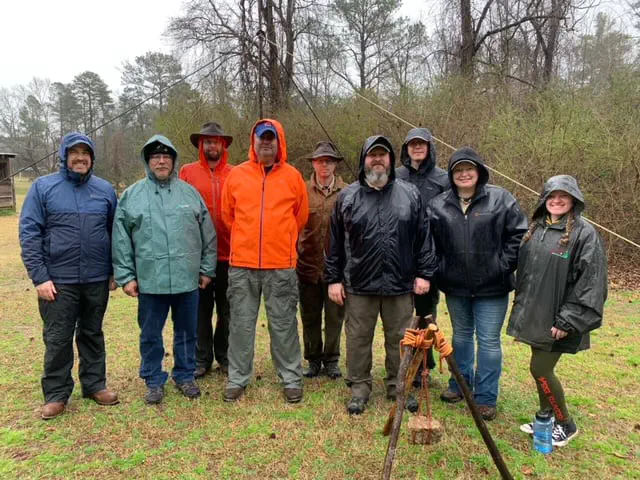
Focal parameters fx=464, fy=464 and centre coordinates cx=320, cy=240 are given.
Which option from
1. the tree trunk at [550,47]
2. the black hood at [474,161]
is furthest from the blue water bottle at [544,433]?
the tree trunk at [550,47]

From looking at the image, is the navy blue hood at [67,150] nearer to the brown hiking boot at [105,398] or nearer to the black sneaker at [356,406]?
the brown hiking boot at [105,398]

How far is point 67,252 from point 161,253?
689 millimetres

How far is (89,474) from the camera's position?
9.84 feet

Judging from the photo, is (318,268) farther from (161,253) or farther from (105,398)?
(105,398)

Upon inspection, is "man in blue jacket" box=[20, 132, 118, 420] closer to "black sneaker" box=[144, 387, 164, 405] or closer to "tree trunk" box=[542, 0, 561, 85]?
"black sneaker" box=[144, 387, 164, 405]

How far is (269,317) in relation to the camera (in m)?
4.05

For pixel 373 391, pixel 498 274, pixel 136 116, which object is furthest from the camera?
pixel 136 116

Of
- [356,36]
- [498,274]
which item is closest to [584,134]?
[498,274]

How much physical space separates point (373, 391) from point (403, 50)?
1805 centimetres

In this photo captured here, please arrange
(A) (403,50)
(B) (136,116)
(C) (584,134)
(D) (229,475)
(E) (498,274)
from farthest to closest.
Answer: (B) (136,116), (A) (403,50), (C) (584,134), (E) (498,274), (D) (229,475)

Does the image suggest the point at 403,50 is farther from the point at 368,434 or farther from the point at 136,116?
the point at 136,116

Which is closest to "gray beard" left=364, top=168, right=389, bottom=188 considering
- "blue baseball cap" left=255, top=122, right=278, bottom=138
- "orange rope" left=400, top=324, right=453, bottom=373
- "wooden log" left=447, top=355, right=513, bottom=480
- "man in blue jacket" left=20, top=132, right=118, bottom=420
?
"blue baseball cap" left=255, top=122, right=278, bottom=138

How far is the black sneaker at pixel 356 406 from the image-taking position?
3748mm

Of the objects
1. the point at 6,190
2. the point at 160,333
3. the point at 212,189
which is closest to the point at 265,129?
the point at 212,189
